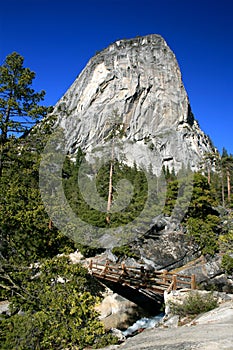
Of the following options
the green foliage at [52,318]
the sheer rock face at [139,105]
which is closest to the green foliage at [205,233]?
the green foliage at [52,318]

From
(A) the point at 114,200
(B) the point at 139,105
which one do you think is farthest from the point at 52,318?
(B) the point at 139,105

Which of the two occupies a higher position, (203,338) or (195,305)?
(203,338)

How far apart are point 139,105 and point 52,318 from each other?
9485cm

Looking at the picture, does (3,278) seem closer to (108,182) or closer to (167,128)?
(108,182)

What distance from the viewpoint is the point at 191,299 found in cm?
1099

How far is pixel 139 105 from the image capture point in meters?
Result: 96.9

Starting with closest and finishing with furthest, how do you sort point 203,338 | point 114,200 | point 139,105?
1. point 203,338
2. point 114,200
3. point 139,105

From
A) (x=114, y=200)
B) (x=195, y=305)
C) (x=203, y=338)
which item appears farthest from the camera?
(x=114, y=200)

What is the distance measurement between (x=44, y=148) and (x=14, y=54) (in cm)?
393

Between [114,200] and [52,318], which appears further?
[114,200]

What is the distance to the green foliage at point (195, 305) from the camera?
1070cm

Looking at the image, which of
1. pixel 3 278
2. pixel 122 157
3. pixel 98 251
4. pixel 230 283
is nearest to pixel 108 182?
pixel 122 157

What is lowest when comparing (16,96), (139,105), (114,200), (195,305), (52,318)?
(195,305)

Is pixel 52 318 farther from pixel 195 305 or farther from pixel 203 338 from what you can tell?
pixel 195 305
